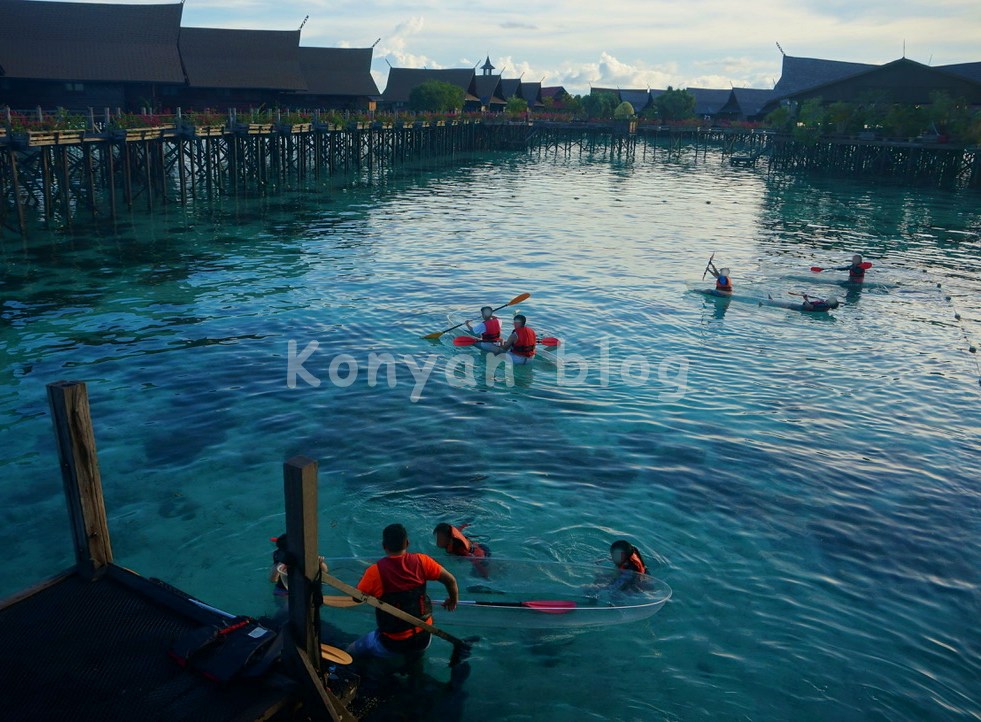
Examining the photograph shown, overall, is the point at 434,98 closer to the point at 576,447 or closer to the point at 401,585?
the point at 576,447

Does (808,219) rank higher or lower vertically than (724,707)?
higher

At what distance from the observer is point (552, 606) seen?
27.4ft

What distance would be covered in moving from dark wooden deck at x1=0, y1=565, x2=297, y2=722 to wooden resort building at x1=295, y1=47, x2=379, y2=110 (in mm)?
59602

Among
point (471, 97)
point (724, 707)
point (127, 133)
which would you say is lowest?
point (724, 707)

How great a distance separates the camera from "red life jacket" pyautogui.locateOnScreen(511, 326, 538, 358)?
16.4 meters

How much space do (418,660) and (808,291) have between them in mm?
20764

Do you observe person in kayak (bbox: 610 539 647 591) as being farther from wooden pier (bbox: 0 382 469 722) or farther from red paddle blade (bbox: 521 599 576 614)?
wooden pier (bbox: 0 382 469 722)

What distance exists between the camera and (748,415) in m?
14.2

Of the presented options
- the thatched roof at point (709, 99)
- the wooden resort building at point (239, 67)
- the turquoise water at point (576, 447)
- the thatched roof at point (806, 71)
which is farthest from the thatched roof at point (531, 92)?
the turquoise water at point (576, 447)

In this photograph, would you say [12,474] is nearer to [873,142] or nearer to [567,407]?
[567,407]

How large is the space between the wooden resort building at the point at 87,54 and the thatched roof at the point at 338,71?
13.7m

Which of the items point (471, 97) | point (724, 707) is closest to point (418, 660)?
point (724, 707)

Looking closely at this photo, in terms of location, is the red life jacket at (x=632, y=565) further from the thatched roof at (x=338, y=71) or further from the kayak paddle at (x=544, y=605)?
the thatched roof at (x=338, y=71)

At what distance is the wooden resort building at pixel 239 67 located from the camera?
52.5 m
